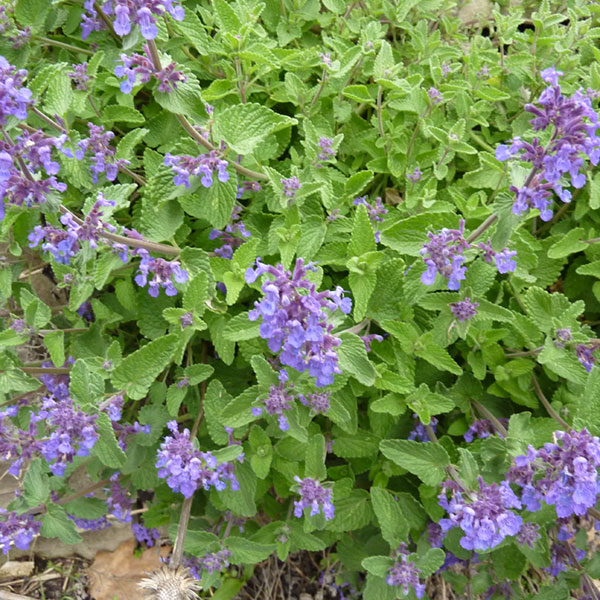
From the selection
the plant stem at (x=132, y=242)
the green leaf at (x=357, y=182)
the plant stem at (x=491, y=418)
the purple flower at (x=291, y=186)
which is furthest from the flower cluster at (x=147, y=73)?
the plant stem at (x=491, y=418)

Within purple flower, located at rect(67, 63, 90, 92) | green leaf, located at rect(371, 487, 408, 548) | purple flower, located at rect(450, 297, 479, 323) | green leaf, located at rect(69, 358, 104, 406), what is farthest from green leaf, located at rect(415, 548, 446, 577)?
purple flower, located at rect(67, 63, 90, 92)

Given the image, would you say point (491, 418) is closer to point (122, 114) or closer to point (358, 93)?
point (358, 93)

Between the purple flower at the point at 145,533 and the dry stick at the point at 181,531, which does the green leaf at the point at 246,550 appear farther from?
the purple flower at the point at 145,533

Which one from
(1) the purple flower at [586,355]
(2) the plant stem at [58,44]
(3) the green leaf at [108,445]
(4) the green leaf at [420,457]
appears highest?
(2) the plant stem at [58,44]

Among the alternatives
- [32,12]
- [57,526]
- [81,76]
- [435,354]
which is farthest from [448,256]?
[32,12]

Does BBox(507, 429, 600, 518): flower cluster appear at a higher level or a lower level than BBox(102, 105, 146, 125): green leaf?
lower

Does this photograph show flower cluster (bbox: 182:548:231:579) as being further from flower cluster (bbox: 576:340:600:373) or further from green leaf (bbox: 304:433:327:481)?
flower cluster (bbox: 576:340:600:373)
